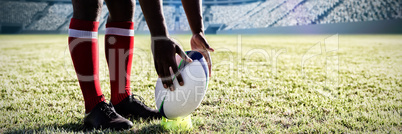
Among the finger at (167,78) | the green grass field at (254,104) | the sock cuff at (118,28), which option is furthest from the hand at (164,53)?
the sock cuff at (118,28)

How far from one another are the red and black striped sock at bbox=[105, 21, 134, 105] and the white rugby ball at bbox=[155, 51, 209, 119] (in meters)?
0.33

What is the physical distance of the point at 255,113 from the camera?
169 cm

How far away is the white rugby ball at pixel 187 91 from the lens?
130cm

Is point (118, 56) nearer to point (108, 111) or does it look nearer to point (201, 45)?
point (108, 111)

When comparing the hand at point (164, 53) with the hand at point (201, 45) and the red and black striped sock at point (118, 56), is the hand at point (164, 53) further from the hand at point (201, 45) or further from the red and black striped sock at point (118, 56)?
the red and black striped sock at point (118, 56)

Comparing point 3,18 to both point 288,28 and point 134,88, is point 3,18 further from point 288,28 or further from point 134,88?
point 134,88

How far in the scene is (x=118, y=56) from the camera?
5.23 ft

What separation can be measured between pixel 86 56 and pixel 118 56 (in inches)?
9.1

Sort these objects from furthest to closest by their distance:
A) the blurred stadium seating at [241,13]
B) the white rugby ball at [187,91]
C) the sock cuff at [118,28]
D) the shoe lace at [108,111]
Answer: the blurred stadium seating at [241,13] → the sock cuff at [118,28] → the shoe lace at [108,111] → the white rugby ball at [187,91]

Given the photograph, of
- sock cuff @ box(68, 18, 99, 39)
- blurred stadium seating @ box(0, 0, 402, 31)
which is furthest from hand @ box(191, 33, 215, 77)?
blurred stadium seating @ box(0, 0, 402, 31)

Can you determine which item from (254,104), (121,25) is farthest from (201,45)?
(254,104)

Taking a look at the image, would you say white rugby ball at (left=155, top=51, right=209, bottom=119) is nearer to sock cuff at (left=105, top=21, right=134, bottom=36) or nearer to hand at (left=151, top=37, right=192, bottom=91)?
hand at (left=151, top=37, right=192, bottom=91)

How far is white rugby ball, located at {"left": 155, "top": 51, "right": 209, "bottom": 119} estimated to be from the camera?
1.30 metres

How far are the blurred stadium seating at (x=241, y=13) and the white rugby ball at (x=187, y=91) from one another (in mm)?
22705
